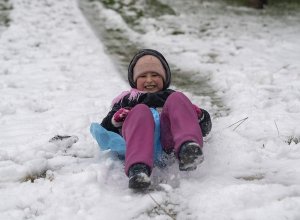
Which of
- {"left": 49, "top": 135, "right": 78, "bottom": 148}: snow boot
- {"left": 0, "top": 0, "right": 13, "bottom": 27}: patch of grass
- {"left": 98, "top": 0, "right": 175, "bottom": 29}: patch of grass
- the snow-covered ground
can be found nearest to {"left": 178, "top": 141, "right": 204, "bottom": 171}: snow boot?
the snow-covered ground

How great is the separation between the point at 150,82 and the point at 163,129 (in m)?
0.64

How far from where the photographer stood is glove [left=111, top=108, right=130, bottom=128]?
335 cm

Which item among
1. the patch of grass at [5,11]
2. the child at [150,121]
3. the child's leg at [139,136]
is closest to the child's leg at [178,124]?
the child at [150,121]

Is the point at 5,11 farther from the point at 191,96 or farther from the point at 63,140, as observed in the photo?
the point at 63,140

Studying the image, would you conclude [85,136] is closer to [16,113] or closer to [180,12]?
[16,113]

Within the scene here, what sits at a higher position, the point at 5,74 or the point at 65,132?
the point at 65,132

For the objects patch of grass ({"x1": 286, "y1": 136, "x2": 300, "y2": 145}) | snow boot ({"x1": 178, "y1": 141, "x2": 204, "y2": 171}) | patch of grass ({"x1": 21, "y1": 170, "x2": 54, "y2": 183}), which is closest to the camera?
snow boot ({"x1": 178, "y1": 141, "x2": 204, "y2": 171})

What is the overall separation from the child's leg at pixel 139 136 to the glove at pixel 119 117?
0.37 feet


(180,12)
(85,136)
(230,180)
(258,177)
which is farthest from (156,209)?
(180,12)

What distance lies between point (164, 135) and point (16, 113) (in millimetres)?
2078

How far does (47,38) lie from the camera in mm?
7941

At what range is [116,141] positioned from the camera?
3324mm

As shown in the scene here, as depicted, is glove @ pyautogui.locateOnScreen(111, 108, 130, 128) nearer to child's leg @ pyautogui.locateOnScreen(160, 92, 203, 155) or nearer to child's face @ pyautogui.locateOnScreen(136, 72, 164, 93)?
child's leg @ pyautogui.locateOnScreen(160, 92, 203, 155)

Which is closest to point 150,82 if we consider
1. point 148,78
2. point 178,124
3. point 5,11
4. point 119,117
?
point 148,78
